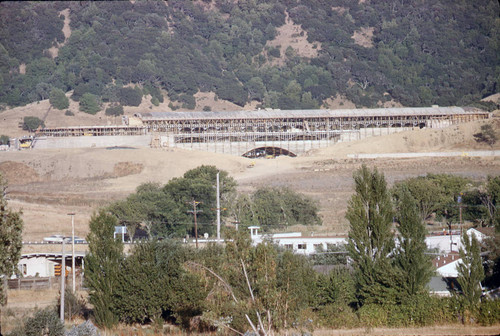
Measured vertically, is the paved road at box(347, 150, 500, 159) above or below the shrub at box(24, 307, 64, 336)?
above

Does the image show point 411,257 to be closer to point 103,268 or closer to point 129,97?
point 103,268

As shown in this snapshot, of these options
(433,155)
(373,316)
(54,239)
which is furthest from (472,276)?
(433,155)

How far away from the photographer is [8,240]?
27.6 meters

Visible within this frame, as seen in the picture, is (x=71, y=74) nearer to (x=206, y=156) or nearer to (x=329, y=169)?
(x=206, y=156)

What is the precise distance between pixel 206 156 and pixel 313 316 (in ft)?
223

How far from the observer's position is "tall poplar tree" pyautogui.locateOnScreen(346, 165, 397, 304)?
36.9 meters

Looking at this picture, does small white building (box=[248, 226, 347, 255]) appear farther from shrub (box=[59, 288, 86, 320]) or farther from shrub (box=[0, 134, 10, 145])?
shrub (box=[0, 134, 10, 145])

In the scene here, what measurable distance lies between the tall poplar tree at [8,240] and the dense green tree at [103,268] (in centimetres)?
898

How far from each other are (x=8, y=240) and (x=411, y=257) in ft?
58.7

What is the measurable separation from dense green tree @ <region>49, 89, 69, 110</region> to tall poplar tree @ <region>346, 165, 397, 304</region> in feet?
408

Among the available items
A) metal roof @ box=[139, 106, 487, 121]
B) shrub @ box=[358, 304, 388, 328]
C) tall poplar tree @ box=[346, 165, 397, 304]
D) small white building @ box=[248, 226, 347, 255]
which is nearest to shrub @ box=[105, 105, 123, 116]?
metal roof @ box=[139, 106, 487, 121]

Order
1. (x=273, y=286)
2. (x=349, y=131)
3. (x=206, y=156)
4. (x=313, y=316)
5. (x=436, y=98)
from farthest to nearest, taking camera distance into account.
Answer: (x=436, y=98) → (x=349, y=131) → (x=206, y=156) → (x=313, y=316) → (x=273, y=286)

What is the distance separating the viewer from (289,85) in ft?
624

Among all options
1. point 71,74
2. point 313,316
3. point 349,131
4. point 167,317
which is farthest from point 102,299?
point 71,74
